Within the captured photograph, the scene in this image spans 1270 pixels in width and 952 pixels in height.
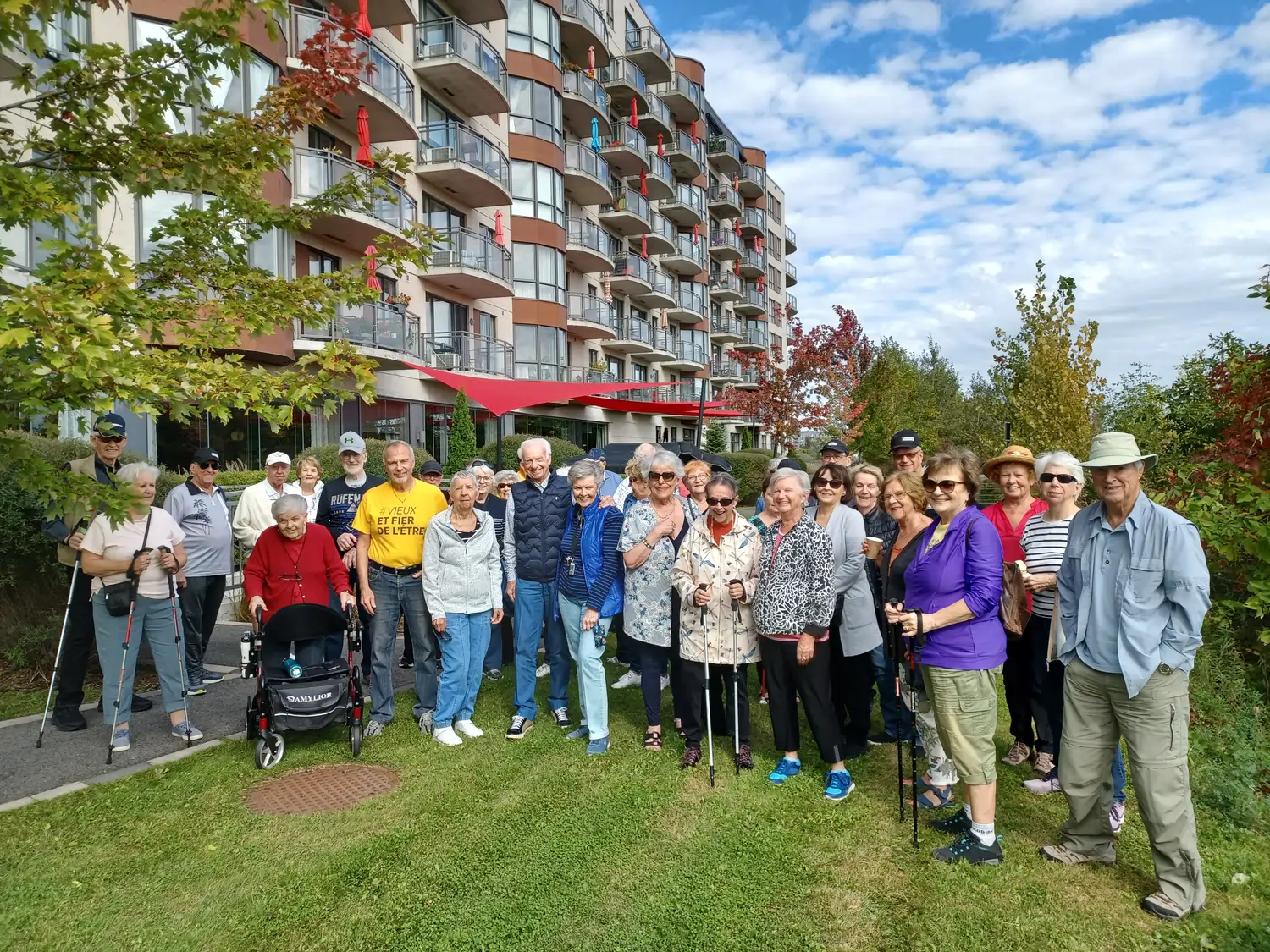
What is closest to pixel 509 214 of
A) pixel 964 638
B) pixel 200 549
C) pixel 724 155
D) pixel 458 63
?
pixel 458 63

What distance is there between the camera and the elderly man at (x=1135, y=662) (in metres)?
3.59

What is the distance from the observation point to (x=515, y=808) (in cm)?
475

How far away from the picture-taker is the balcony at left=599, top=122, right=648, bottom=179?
121 feet

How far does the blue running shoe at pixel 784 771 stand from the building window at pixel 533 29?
29.4 meters

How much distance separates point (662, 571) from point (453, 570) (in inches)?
63.2

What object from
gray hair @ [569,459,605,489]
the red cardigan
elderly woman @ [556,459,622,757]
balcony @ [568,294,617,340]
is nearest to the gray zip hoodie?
elderly woman @ [556,459,622,757]

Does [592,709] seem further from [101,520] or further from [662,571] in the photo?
[101,520]

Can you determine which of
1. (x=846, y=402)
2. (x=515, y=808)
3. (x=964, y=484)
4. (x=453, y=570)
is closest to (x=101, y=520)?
(x=453, y=570)

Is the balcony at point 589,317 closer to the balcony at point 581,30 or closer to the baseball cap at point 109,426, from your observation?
the balcony at point 581,30

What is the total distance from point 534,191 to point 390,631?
25829mm

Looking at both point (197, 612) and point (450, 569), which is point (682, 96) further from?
point (450, 569)

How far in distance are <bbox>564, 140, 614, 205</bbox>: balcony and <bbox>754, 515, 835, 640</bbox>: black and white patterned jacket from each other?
1151 inches

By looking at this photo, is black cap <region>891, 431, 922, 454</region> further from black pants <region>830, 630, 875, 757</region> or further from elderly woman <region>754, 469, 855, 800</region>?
black pants <region>830, 630, 875, 757</region>

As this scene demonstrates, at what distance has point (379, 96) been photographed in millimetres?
19281
